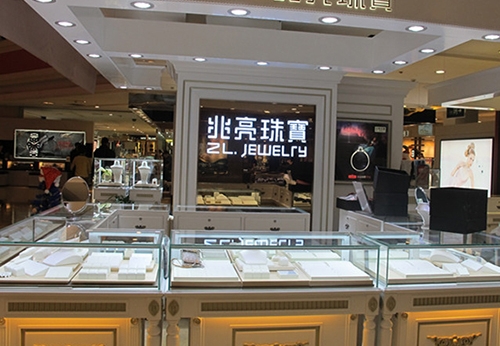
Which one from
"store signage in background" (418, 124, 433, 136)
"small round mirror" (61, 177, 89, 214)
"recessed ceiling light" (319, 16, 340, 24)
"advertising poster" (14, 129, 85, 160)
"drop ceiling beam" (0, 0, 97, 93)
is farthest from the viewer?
"advertising poster" (14, 129, 85, 160)

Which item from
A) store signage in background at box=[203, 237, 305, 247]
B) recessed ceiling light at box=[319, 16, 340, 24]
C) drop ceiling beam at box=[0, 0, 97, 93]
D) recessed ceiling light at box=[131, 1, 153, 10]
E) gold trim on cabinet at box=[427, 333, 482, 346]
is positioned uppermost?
drop ceiling beam at box=[0, 0, 97, 93]

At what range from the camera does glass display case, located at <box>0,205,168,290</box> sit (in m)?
2.20

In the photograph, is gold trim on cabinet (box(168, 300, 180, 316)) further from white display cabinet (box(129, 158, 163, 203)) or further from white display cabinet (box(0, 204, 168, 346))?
white display cabinet (box(129, 158, 163, 203))

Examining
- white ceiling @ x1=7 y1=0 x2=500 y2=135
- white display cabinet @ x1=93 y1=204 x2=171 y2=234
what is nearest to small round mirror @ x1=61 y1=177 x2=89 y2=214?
white display cabinet @ x1=93 y1=204 x2=171 y2=234

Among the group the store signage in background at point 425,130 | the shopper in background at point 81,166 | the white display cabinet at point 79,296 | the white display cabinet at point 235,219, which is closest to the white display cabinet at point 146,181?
the white display cabinet at point 235,219

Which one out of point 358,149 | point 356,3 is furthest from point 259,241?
point 358,149

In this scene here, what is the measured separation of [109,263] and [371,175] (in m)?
4.69

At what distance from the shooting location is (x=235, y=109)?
551 cm

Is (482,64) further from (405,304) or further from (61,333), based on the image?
(61,333)

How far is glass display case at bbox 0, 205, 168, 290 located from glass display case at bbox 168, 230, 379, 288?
0.13 metres

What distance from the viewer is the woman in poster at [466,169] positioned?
398 inches

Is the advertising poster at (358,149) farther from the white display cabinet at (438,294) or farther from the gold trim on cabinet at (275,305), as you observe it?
the gold trim on cabinet at (275,305)

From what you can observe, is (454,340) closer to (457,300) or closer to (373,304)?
(457,300)

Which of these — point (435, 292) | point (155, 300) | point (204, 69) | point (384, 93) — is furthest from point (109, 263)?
point (384, 93)
